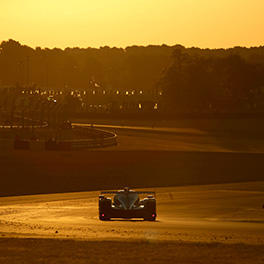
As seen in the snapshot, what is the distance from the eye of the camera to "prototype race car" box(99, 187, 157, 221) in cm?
2339

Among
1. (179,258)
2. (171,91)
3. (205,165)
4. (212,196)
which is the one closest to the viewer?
(179,258)

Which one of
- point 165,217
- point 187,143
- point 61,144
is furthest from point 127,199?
point 187,143

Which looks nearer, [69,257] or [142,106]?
[69,257]

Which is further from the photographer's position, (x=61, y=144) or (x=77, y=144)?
(x=77, y=144)

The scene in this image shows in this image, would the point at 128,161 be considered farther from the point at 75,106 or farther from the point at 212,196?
the point at 75,106

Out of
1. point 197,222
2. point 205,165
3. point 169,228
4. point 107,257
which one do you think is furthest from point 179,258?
point 205,165

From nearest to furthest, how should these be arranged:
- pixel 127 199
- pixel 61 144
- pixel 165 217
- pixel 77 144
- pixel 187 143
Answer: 1. pixel 127 199
2. pixel 165 217
3. pixel 61 144
4. pixel 77 144
5. pixel 187 143

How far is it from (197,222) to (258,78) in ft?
555

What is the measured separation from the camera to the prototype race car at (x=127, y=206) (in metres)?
23.4

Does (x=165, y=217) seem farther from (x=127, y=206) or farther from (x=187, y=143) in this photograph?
(x=187, y=143)

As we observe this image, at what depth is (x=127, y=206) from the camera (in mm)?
23469

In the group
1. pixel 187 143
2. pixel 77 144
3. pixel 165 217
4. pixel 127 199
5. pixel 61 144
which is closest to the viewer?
pixel 127 199

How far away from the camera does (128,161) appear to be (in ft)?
174

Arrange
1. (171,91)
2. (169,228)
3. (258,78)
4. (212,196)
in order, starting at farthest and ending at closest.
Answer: (258,78), (171,91), (212,196), (169,228)
